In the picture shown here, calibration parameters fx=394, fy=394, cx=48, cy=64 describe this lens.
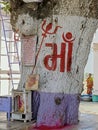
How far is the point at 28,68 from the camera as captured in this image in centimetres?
762

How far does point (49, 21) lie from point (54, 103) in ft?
5.07

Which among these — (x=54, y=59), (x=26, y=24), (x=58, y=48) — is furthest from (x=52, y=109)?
(x=26, y=24)

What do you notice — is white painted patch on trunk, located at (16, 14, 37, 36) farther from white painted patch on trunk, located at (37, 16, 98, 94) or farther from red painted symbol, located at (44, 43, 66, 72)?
red painted symbol, located at (44, 43, 66, 72)

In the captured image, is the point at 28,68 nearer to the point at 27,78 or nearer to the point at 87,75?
the point at 27,78

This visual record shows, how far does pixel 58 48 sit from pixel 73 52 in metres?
0.30

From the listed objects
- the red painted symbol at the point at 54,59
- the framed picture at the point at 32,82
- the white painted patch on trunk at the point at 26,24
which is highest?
the white painted patch on trunk at the point at 26,24

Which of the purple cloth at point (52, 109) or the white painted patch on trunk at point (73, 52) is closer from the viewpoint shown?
the purple cloth at point (52, 109)

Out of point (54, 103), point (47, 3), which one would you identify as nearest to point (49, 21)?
point (47, 3)

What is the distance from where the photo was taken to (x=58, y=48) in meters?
7.37

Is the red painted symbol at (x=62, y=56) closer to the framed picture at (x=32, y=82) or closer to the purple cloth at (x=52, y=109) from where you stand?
the framed picture at (x=32, y=82)

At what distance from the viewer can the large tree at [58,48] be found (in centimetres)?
730

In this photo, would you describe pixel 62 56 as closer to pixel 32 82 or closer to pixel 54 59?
pixel 54 59

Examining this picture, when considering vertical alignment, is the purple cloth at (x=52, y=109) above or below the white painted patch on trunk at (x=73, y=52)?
below

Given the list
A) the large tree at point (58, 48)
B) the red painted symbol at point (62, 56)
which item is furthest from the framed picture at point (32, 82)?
the red painted symbol at point (62, 56)
